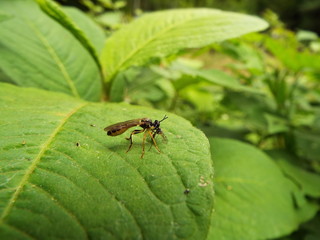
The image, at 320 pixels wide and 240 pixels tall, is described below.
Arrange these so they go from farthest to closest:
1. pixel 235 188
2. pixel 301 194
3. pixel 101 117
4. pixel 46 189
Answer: pixel 301 194 < pixel 235 188 < pixel 101 117 < pixel 46 189

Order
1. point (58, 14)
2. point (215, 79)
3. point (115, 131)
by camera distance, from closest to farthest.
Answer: point (115, 131) → point (58, 14) → point (215, 79)

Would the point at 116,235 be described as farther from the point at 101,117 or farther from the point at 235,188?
the point at 235,188

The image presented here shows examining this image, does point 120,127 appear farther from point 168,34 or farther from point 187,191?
point 168,34

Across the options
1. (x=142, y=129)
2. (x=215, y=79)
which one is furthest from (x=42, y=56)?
(x=215, y=79)

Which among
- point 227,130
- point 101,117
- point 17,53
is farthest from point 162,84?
point 101,117

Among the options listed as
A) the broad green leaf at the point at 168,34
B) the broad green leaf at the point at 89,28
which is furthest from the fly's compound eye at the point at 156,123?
the broad green leaf at the point at 89,28

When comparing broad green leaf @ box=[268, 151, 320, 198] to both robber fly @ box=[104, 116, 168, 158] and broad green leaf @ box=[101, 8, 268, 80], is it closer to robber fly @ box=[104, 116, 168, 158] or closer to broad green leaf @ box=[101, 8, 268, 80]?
broad green leaf @ box=[101, 8, 268, 80]
